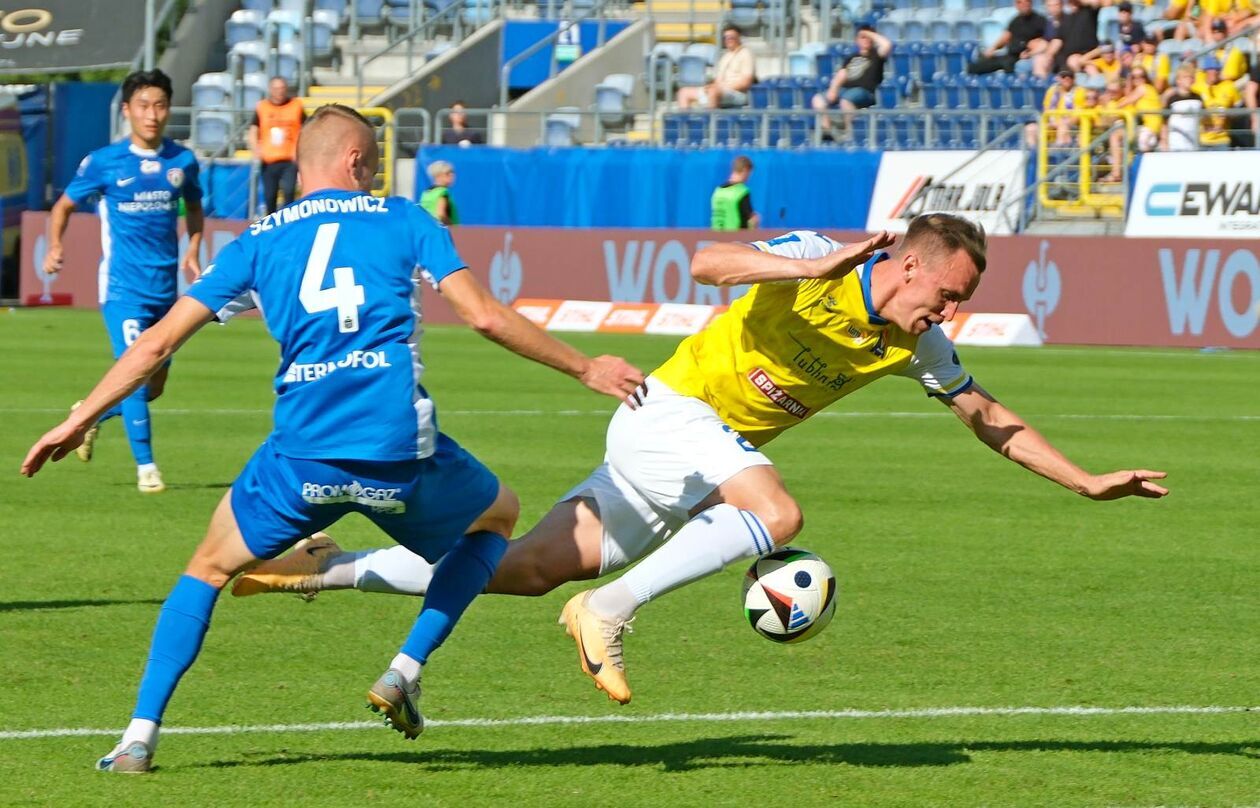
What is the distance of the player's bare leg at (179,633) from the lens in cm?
581

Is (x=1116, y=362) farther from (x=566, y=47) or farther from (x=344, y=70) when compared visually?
(x=344, y=70)

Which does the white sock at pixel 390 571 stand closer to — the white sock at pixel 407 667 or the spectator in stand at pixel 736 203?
the white sock at pixel 407 667

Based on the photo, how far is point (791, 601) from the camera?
6.51 m

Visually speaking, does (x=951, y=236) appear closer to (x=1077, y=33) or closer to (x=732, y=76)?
(x=1077, y=33)

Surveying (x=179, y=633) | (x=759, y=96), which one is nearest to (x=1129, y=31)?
(x=759, y=96)

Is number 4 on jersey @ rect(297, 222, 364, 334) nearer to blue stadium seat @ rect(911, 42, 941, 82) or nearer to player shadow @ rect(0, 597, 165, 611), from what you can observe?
player shadow @ rect(0, 597, 165, 611)

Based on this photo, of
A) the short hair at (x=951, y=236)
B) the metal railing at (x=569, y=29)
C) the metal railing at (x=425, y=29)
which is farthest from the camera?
the metal railing at (x=425, y=29)

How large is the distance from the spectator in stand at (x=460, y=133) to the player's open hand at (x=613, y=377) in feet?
85.9

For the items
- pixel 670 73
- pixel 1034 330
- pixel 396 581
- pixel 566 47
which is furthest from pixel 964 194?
pixel 396 581

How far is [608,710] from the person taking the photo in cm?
702

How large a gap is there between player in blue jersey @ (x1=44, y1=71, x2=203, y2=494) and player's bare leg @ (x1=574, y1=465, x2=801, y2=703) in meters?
6.41

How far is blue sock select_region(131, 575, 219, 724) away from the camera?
5.82m

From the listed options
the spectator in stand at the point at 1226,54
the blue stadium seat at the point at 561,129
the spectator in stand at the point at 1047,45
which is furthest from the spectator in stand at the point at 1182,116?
the blue stadium seat at the point at 561,129

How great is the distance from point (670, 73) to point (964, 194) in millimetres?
7729
